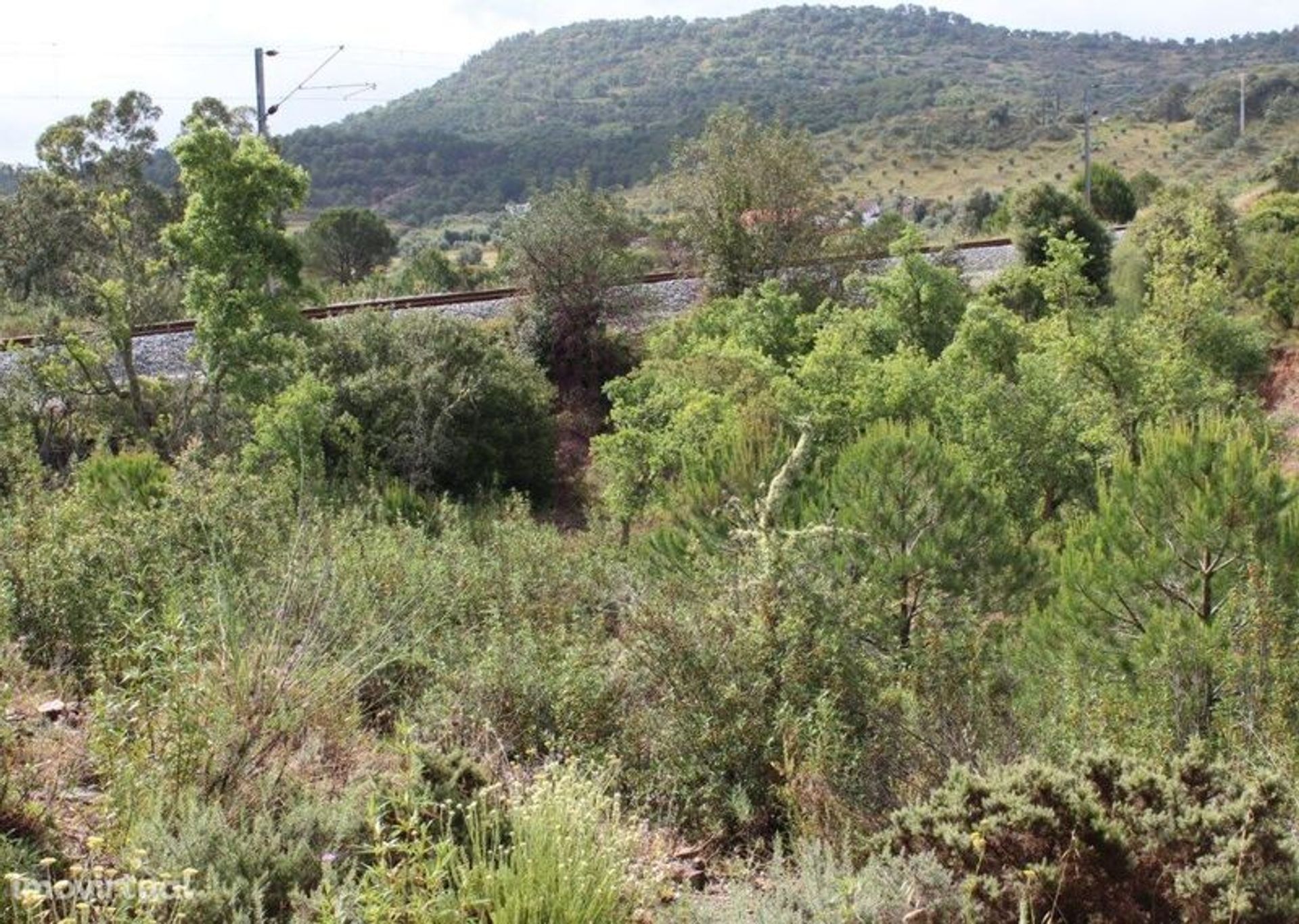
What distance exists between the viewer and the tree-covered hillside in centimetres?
8500

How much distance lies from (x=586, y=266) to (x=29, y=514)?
61.3 ft

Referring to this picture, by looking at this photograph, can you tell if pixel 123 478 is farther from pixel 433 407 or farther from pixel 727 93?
pixel 727 93

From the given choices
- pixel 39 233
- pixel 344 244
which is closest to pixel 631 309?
pixel 39 233

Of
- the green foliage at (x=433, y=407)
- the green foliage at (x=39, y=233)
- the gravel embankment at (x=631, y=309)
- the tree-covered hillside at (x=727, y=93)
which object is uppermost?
the tree-covered hillside at (x=727, y=93)

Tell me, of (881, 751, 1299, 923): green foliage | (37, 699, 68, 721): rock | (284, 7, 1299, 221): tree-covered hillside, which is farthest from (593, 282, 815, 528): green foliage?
(284, 7, 1299, 221): tree-covered hillside

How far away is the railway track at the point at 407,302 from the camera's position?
23.8 metres

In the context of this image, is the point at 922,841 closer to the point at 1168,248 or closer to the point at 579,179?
the point at 1168,248

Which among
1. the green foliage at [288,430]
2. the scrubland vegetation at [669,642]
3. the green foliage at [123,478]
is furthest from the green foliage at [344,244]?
the green foliage at [123,478]

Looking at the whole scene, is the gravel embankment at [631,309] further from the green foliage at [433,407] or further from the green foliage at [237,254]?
the green foliage at [237,254]

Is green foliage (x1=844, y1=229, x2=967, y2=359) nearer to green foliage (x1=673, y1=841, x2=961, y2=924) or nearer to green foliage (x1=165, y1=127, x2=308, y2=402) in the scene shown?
green foliage (x1=165, y1=127, x2=308, y2=402)

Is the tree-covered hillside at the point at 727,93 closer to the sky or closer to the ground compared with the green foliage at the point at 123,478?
closer to the sky

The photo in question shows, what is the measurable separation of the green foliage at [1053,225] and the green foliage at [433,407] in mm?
14234

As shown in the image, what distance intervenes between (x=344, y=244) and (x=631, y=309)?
804 inches

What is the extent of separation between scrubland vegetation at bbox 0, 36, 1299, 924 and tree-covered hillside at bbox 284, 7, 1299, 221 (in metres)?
32.0
